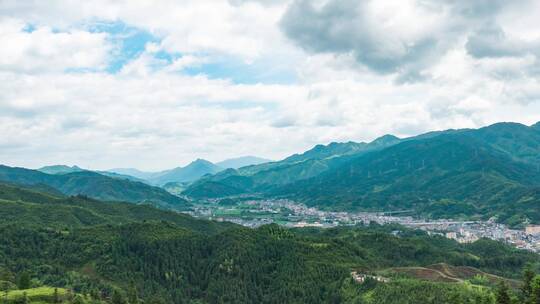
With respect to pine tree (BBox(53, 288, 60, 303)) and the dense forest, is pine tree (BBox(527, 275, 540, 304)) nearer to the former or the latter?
the dense forest

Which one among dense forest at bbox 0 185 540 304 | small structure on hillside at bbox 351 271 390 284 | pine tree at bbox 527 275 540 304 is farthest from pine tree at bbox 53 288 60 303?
pine tree at bbox 527 275 540 304

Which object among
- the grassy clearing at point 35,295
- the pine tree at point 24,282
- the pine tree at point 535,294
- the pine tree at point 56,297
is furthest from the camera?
the pine tree at point 24,282

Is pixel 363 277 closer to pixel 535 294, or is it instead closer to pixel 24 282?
pixel 535 294

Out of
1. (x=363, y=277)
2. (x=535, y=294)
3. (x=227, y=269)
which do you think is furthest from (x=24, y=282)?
(x=535, y=294)

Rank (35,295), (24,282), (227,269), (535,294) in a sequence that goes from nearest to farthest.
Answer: (535,294) → (35,295) → (24,282) → (227,269)

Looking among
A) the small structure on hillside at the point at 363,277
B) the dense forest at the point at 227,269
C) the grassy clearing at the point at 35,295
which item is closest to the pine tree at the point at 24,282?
the dense forest at the point at 227,269

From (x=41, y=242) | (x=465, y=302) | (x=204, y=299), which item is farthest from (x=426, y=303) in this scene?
(x=41, y=242)

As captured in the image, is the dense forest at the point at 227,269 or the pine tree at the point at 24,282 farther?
the dense forest at the point at 227,269

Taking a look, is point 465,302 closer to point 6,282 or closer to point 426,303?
point 426,303

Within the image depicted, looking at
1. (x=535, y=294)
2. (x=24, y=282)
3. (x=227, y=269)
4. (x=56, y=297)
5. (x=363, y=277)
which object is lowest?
(x=363, y=277)

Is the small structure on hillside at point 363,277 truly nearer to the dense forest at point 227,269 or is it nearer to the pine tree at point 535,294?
the dense forest at point 227,269

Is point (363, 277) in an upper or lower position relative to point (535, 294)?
lower

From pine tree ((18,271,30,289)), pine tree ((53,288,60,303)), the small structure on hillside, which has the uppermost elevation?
pine tree ((18,271,30,289))
